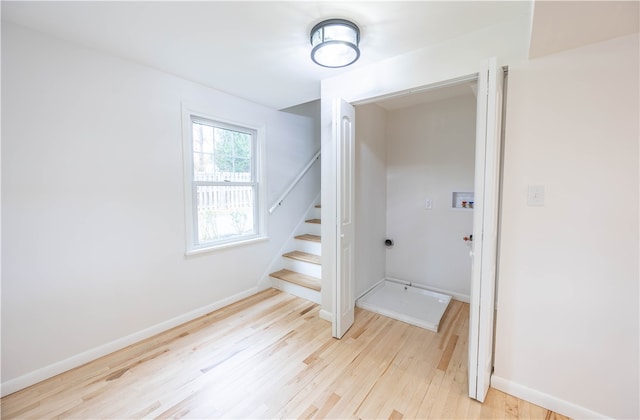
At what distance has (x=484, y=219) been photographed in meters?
1.49

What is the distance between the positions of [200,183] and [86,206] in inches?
36.4

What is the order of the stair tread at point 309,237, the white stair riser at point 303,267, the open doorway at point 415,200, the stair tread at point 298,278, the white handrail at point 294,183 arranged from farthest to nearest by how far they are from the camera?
the stair tread at point 309,237 < the white handrail at point 294,183 < the white stair riser at point 303,267 < the stair tread at point 298,278 < the open doorway at point 415,200

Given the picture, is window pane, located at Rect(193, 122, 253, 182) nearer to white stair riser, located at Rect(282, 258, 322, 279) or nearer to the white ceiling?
the white ceiling

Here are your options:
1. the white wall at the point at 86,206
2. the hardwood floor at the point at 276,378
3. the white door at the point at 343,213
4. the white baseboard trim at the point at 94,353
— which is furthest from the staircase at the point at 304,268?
the white wall at the point at 86,206

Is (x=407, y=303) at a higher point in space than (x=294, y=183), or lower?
lower

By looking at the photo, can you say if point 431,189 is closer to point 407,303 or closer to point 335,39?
point 407,303

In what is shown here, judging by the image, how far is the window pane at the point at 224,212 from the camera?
2.73 meters

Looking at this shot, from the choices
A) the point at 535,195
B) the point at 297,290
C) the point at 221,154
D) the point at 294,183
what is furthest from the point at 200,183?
the point at 535,195

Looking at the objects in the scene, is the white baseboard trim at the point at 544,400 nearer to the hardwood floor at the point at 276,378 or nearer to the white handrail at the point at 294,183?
the hardwood floor at the point at 276,378

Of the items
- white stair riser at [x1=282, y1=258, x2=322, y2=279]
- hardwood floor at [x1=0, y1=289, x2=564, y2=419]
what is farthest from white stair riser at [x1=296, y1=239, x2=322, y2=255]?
hardwood floor at [x1=0, y1=289, x2=564, y2=419]

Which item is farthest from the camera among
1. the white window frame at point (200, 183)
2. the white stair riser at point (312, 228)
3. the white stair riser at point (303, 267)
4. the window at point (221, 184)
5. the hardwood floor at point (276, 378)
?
the white stair riser at point (312, 228)

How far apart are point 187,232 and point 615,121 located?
123 inches

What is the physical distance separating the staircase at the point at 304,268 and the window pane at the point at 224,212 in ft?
2.14

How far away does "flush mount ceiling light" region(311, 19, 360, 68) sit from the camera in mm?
1566
